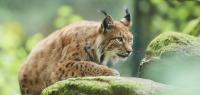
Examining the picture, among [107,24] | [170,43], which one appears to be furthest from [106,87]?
[107,24]

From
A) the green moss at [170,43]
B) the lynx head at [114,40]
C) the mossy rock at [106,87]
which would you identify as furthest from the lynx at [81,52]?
the mossy rock at [106,87]

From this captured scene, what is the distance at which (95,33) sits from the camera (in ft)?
20.2

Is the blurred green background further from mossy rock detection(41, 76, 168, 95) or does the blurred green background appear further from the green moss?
mossy rock detection(41, 76, 168, 95)

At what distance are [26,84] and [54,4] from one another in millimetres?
5846

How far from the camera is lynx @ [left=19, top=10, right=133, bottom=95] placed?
19.7 ft

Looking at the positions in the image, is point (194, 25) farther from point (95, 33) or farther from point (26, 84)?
point (26, 84)

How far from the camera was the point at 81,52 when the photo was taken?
19.7ft

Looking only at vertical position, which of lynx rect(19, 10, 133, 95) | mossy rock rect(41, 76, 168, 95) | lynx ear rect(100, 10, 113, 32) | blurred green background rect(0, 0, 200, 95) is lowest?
mossy rock rect(41, 76, 168, 95)

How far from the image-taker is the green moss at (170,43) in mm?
4910

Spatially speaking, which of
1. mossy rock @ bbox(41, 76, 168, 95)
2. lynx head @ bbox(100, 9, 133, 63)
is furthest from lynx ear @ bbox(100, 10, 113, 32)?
mossy rock @ bbox(41, 76, 168, 95)

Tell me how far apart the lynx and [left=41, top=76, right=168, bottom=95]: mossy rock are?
1.57 metres

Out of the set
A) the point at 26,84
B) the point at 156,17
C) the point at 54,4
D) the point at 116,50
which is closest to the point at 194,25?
the point at 116,50

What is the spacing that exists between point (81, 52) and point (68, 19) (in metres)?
4.13

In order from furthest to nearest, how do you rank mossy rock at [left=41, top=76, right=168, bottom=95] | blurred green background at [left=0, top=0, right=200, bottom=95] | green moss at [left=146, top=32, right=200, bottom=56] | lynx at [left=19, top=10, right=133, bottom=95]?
blurred green background at [left=0, top=0, right=200, bottom=95] < lynx at [left=19, top=10, right=133, bottom=95] < green moss at [left=146, top=32, right=200, bottom=56] < mossy rock at [left=41, top=76, right=168, bottom=95]
